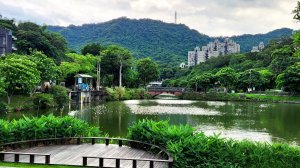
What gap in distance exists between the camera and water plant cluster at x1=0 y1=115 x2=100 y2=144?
50.6ft

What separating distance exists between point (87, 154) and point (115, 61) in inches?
2899

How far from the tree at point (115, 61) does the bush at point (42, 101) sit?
37.7m

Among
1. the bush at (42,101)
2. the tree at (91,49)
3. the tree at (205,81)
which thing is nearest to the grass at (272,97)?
the tree at (205,81)

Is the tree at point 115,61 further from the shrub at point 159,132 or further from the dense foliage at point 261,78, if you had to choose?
the shrub at point 159,132

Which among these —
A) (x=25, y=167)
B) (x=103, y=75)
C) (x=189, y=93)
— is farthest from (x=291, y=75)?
(x=25, y=167)

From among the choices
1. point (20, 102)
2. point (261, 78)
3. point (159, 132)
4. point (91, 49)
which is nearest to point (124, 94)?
point (91, 49)

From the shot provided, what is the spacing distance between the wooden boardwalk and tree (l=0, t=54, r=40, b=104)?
27.3m

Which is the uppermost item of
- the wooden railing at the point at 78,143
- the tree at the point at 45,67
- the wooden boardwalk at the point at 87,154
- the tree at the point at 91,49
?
the tree at the point at 91,49

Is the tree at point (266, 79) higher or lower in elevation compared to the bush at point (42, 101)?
higher

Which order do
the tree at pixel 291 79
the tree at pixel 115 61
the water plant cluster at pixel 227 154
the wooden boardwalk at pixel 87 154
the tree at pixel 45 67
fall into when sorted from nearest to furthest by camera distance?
the water plant cluster at pixel 227 154 → the wooden boardwalk at pixel 87 154 → the tree at pixel 45 67 → the tree at pixel 291 79 → the tree at pixel 115 61

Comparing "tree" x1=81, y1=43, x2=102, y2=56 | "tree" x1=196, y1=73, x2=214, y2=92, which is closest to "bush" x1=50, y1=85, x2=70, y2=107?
"tree" x1=81, y1=43, x2=102, y2=56

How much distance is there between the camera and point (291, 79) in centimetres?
8144

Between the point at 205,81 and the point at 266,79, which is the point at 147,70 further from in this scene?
the point at 266,79

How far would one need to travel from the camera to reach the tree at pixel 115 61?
288ft
